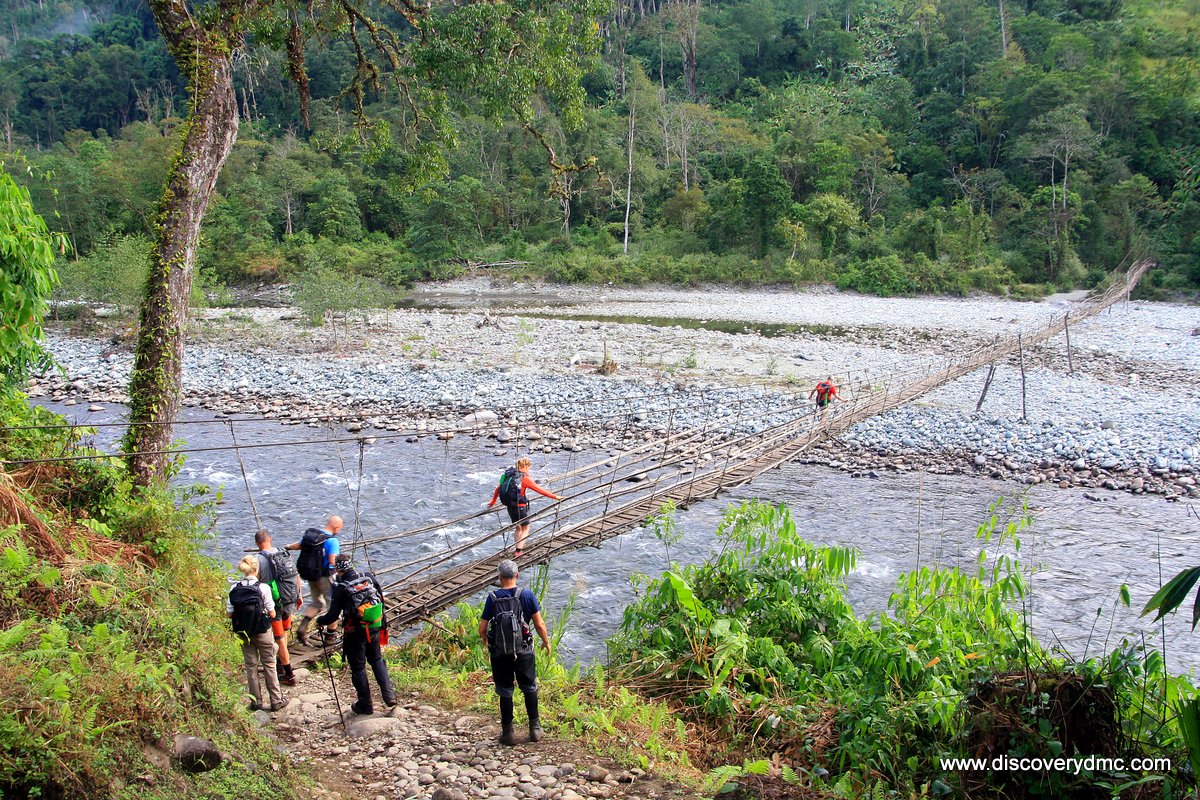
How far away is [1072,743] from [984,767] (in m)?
0.34

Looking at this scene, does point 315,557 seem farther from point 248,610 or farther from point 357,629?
point 357,629

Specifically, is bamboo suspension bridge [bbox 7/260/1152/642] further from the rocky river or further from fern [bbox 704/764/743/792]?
fern [bbox 704/764/743/792]

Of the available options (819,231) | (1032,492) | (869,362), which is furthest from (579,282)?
(1032,492)

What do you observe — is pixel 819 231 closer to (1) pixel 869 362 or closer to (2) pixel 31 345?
(1) pixel 869 362

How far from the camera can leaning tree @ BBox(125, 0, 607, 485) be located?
5375 mm

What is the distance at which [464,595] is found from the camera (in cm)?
586

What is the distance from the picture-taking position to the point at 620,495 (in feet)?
23.1

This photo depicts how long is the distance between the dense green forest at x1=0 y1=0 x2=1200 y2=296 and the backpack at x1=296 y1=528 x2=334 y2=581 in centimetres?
1790

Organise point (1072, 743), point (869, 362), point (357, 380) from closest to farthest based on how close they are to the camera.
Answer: point (1072, 743) → point (357, 380) → point (869, 362)

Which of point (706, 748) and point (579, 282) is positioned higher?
point (579, 282)

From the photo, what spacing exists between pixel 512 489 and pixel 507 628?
281 cm

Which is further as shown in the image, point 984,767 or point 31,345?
point 31,345

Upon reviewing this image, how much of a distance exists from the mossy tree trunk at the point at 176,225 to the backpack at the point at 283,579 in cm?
118

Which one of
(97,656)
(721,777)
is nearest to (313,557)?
(97,656)
